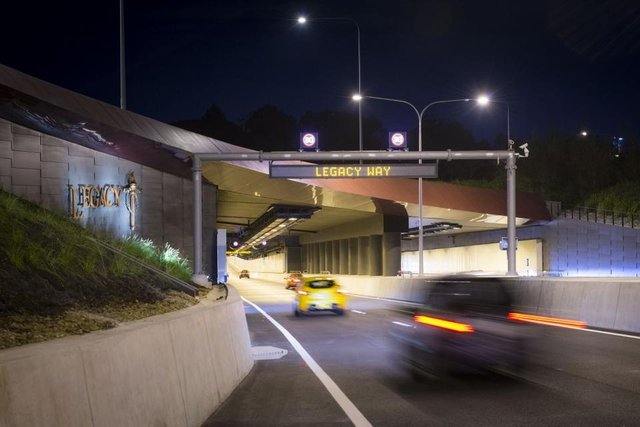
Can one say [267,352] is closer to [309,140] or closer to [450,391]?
[450,391]

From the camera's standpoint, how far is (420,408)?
8656 millimetres

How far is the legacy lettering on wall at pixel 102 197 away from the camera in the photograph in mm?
29894

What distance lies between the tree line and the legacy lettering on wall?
143 ft

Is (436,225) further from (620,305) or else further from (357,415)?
(357,415)

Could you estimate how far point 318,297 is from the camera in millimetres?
26594

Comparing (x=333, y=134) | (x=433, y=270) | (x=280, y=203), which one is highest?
(x=333, y=134)

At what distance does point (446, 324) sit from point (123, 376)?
6.49 meters

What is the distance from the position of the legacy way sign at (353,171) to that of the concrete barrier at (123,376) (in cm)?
2091

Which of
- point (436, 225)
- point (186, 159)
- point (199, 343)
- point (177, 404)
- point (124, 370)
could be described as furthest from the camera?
point (436, 225)

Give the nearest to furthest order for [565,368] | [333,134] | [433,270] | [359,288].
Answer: [565,368], [359,288], [433,270], [333,134]

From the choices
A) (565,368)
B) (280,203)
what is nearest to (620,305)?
(565,368)

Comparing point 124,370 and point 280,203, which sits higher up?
point 280,203

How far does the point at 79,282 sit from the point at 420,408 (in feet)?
20.5

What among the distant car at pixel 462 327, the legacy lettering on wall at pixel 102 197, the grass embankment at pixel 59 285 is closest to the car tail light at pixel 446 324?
the distant car at pixel 462 327
